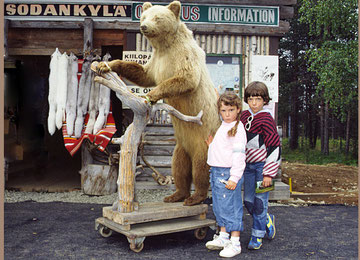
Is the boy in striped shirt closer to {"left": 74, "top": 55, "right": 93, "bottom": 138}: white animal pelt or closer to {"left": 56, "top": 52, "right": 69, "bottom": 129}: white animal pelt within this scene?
{"left": 74, "top": 55, "right": 93, "bottom": 138}: white animal pelt

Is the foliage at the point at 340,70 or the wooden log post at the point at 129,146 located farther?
the foliage at the point at 340,70

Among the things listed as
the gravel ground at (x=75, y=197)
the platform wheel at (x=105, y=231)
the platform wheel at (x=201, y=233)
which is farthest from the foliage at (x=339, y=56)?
the platform wheel at (x=105, y=231)

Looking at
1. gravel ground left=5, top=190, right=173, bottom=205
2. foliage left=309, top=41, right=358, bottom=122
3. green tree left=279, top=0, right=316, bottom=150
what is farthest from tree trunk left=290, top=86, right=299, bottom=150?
gravel ground left=5, top=190, right=173, bottom=205

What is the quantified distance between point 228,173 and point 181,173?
2.22ft

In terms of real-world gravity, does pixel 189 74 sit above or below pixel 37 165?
above

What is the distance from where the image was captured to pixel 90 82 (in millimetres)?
5598

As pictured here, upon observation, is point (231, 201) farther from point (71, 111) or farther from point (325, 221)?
point (71, 111)

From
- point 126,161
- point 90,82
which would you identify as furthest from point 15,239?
point 90,82

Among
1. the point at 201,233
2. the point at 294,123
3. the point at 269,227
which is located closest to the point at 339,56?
the point at 269,227

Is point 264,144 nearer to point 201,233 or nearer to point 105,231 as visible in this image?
point 201,233

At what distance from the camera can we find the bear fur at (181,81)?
3.09 metres

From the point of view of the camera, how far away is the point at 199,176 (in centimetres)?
330

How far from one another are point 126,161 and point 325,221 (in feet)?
8.82

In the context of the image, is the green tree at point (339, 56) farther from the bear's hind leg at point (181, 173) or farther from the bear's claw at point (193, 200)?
the bear's claw at point (193, 200)
